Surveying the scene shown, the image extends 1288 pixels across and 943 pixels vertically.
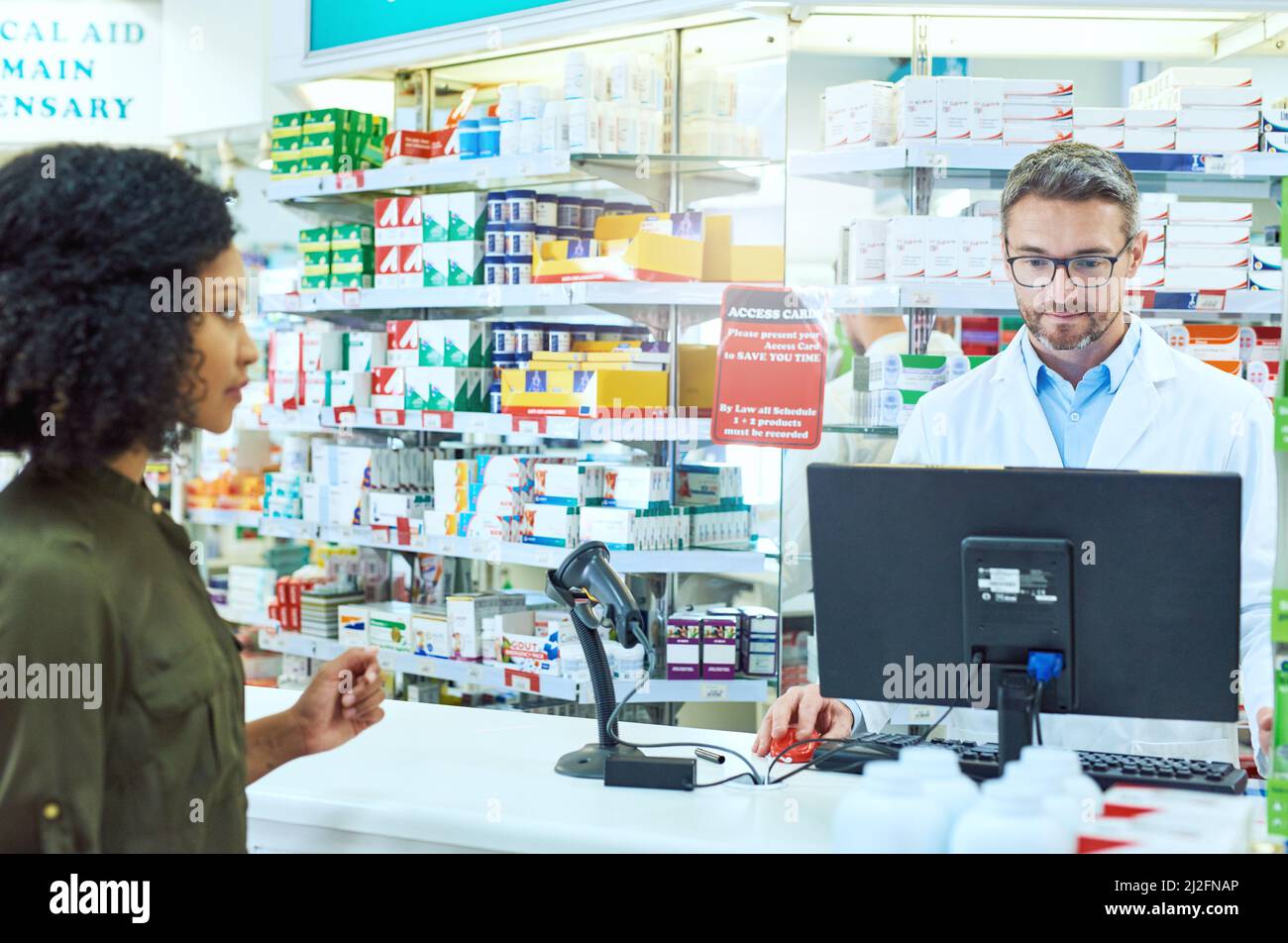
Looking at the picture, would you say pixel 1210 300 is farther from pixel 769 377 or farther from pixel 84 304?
pixel 84 304

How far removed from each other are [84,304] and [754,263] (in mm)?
2755

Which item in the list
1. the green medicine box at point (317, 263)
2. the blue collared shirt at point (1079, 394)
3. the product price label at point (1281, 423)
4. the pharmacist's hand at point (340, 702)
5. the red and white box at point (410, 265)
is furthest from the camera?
the green medicine box at point (317, 263)

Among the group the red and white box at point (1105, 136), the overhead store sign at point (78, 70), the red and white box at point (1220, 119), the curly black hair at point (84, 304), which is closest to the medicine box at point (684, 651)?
the red and white box at point (1105, 136)

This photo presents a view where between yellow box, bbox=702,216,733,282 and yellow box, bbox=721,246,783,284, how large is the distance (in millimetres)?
19

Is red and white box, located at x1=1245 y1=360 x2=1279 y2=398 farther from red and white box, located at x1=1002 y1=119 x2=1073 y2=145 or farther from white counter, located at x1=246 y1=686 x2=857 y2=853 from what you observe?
white counter, located at x1=246 y1=686 x2=857 y2=853

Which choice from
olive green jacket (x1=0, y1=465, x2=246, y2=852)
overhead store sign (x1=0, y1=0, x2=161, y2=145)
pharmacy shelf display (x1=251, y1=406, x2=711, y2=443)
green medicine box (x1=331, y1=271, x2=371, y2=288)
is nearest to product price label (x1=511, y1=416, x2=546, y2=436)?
pharmacy shelf display (x1=251, y1=406, x2=711, y2=443)

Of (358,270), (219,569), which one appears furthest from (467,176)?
(219,569)

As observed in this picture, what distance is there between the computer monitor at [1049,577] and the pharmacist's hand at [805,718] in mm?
→ 419

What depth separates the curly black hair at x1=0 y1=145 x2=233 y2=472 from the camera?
4.57 ft

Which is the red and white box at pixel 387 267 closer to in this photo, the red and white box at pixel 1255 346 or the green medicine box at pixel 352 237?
the green medicine box at pixel 352 237

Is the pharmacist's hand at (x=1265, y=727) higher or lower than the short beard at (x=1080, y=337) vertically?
lower

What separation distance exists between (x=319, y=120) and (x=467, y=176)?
0.90 metres

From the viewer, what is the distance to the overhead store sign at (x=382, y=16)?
13.8 feet
